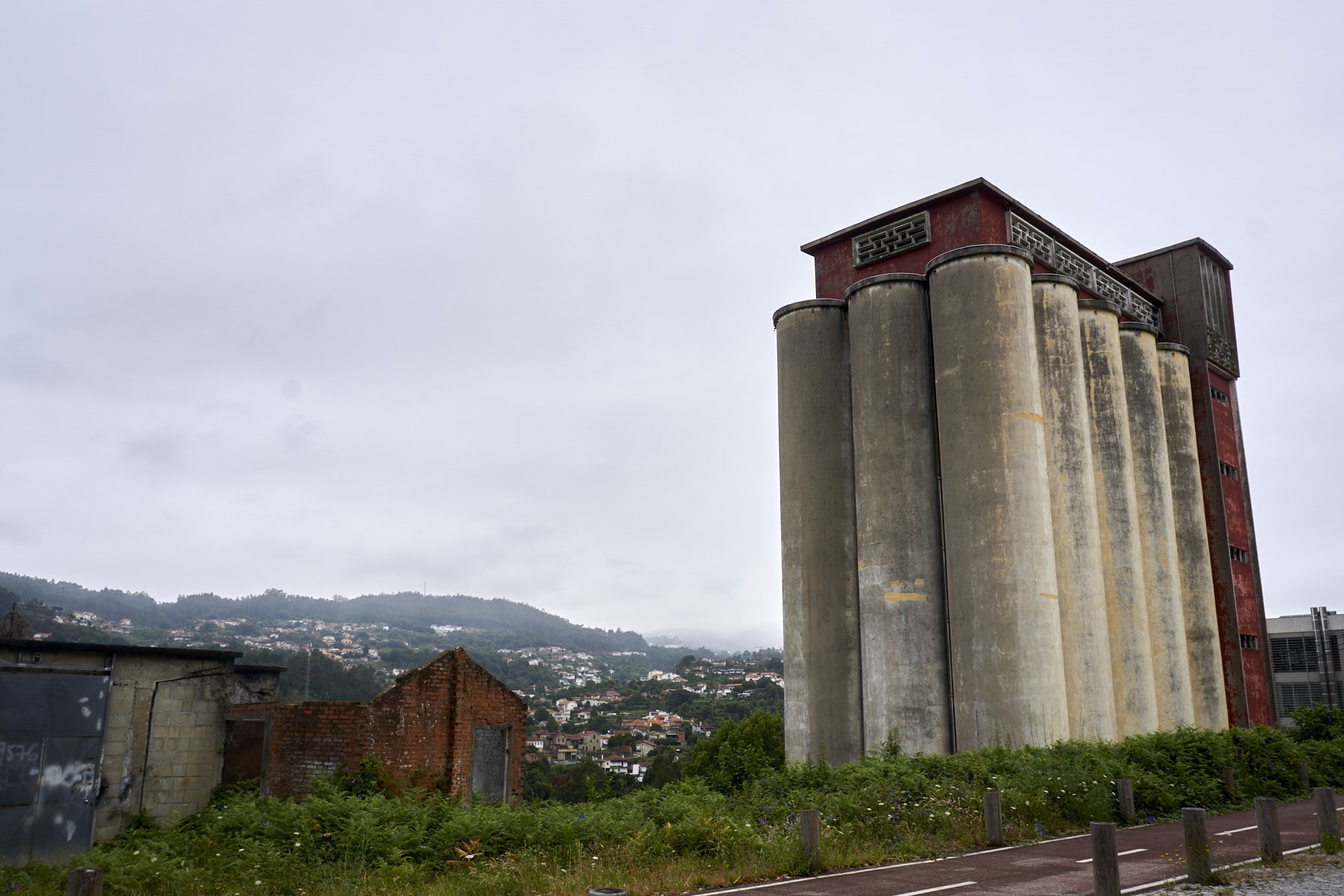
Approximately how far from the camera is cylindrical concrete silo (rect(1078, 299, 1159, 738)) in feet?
81.7

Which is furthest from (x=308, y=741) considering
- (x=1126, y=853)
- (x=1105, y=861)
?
(x=1105, y=861)

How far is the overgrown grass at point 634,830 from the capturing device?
35.4ft

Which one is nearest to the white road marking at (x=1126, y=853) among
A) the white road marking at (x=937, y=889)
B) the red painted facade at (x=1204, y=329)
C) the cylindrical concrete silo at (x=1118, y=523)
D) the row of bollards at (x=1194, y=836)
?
the row of bollards at (x=1194, y=836)

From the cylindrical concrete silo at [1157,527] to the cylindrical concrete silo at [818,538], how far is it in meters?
9.43

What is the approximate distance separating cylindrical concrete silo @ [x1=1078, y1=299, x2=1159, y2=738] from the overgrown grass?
640 centimetres

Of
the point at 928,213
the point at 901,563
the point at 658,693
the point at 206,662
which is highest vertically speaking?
the point at 928,213

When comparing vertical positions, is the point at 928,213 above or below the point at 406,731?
above

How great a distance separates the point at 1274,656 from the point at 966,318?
5194 centimetres

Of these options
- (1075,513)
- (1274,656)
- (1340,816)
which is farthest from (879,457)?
(1274,656)

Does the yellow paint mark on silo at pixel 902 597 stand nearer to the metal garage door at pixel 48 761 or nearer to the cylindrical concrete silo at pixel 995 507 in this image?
the cylindrical concrete silo at pixel 995 507

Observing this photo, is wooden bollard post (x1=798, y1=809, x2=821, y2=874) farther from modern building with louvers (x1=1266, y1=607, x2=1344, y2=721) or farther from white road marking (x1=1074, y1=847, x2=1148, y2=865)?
modern building with louvers (x1=1266, y1=607, x2=1344, y2=721)

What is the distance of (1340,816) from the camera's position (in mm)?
Result: 15617

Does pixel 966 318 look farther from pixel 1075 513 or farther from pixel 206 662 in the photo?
pixel 206 662

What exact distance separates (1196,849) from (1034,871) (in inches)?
73.9
